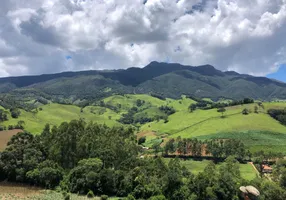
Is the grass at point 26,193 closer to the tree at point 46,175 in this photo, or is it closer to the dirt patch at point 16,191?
the dirt patch at point 16,191

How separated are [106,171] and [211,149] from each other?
248 ft

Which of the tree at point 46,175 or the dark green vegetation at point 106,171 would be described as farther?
the tree at point 46,175

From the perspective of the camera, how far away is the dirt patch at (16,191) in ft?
229

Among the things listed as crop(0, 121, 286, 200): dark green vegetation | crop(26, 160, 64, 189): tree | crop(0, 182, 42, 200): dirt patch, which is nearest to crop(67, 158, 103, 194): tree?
crop(0, 121, 286, 200): dark green vegetation

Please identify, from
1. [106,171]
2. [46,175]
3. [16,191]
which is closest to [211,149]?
[106,171]

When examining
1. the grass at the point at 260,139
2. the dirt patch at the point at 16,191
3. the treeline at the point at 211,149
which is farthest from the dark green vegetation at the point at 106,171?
the grass at the point at 260,139

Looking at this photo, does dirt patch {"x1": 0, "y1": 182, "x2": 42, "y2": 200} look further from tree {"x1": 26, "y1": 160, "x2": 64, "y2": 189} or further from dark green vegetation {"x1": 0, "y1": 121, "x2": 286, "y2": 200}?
dark green vegetation {"x1": 0, "y1": 121, "x2": 286, "y2": 200}

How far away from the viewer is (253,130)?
583 feet

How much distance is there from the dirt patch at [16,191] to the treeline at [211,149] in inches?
3205

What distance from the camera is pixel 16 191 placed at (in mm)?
76000

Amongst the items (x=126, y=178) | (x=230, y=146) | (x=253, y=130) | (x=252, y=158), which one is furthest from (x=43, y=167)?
(x=253, y=130)

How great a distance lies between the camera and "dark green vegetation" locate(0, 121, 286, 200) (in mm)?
73562

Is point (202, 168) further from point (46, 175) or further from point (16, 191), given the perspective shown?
point (16, 191)

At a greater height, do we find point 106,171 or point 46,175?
point 106,171
